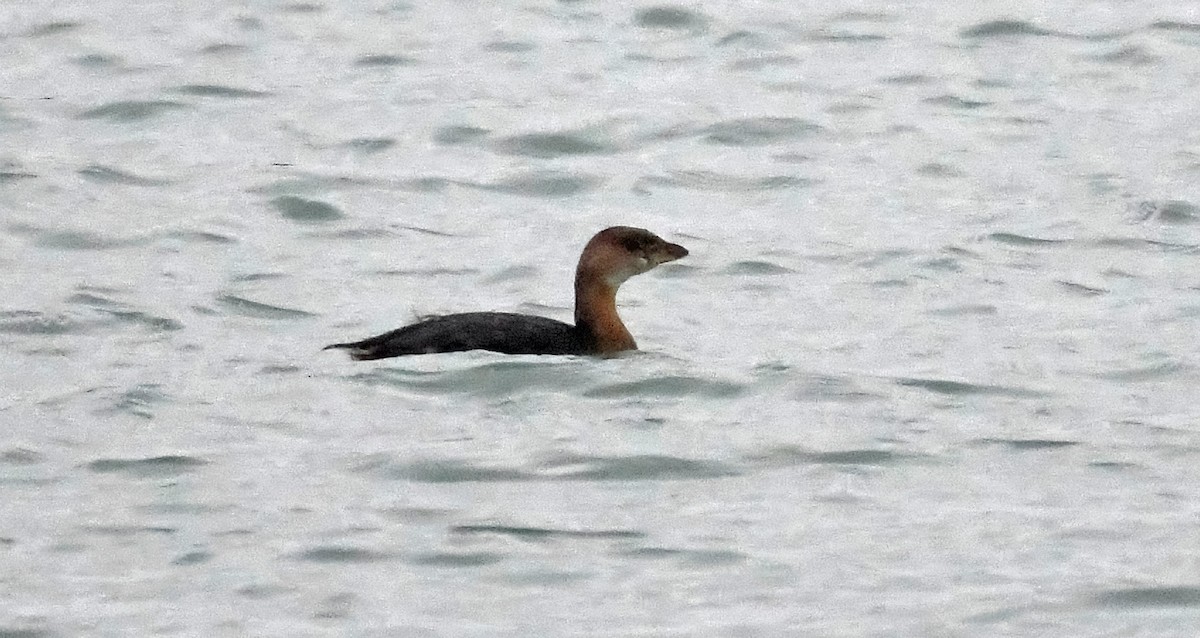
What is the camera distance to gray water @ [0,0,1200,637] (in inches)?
318

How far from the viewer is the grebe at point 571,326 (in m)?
10.1

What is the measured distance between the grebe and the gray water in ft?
0.23

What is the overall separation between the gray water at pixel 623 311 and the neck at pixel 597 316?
0.10 meters

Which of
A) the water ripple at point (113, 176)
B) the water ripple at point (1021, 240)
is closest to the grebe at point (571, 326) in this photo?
the water ripple at point (1021, 240)

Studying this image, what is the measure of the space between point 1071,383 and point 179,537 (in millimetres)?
3609

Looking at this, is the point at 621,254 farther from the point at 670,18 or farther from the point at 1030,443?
the point at 670,18

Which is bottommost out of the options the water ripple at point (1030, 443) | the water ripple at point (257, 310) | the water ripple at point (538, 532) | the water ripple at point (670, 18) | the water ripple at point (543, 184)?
the water ripple at point (543, 184)

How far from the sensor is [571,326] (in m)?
10.5

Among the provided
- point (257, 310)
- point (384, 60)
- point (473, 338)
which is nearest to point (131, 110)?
point (384, 60)

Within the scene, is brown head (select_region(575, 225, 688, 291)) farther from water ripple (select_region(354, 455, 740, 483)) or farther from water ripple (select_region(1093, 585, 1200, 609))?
water ripple (select_region(1093, 585, 1200, 609))

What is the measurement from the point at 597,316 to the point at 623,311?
47.6 inches

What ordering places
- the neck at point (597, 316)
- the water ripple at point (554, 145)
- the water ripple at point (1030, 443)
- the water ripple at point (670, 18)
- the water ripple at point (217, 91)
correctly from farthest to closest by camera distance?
the water ripple at point (670, 18) → the water ripple at point (217, 91) → the water ripple at point (554, 145) → the neck at point (597, 316) → the water ripple at point (1030, 443)

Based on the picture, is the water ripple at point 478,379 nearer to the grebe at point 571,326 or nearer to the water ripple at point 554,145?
the grebe at point 571,326

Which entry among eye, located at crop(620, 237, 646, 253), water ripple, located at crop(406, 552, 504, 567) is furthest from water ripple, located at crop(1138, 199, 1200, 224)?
water ripple, located at crop(406, 552, 504, 567)
